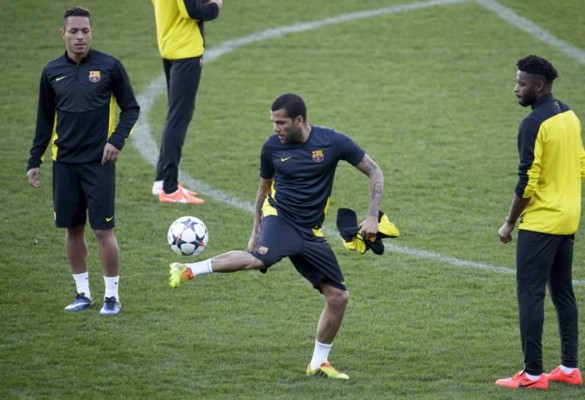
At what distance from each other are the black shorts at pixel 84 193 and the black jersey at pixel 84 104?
0.31 feet

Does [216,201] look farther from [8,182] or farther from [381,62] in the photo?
[381,62]

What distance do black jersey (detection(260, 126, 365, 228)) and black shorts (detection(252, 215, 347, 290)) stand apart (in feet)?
0.29

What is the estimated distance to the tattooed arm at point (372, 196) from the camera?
25.6ft

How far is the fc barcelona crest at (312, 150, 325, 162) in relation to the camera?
26.1ft

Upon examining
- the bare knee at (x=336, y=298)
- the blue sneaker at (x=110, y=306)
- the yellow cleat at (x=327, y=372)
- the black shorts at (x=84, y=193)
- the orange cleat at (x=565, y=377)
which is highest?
the black shorts at (x=84, y=193)

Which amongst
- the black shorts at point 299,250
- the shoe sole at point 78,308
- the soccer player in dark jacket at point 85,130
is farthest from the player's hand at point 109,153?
the black shorts at point 299,250

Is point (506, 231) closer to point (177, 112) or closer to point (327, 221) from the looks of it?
point (327, 221)

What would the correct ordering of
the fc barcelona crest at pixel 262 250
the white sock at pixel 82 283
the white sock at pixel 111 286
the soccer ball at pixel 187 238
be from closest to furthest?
the fc barcelona crest at pixel 262 250 < the soccer ball at pixel 187 238 < the white sock at pixel 111 286 < the white sock at pixel 82 283

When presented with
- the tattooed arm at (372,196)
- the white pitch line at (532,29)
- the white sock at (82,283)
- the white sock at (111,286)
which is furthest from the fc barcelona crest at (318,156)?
the white pitch line at (532,29)

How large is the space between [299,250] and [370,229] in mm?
527

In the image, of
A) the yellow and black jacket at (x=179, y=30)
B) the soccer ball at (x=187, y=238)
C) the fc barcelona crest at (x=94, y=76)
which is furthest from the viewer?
the yellow and black jacket at (x=179, y=30)

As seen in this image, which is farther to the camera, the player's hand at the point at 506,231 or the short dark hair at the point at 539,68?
the player's hand at the point at 506,231

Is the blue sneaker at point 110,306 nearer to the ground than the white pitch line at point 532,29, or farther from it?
nearer to the ground

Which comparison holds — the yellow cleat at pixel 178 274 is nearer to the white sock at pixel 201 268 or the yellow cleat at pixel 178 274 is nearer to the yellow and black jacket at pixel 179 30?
the white sock at pixel 201 268
